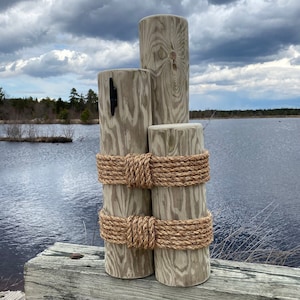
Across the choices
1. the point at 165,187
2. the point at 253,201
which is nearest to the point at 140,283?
the point at 165,187

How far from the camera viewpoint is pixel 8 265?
643 centimetres

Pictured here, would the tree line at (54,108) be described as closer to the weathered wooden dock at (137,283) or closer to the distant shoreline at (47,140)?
the distant shoreline at (47,140)

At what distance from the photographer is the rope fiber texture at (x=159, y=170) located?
58.7 inches

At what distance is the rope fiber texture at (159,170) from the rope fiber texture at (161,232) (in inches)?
6.0

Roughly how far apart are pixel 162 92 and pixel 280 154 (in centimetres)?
1807

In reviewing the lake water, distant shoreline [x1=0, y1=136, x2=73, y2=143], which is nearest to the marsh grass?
distant shoreline [x1=0, y1=136, x2=73, y2=143]

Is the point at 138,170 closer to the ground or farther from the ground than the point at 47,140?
farther from the ground

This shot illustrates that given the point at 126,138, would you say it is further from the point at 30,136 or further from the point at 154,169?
the point at 30,136

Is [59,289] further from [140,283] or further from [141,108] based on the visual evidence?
[141,108]

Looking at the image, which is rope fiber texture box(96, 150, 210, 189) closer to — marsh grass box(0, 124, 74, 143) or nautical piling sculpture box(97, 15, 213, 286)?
nautical piling sculpture box(97, 15, 213, 286)

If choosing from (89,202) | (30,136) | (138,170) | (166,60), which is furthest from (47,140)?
(138,170)

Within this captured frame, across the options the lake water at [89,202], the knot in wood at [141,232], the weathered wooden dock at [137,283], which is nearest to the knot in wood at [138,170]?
the knot in wood at [141,232]

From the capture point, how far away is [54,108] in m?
55.3

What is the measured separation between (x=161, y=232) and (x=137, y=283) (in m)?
0.27
